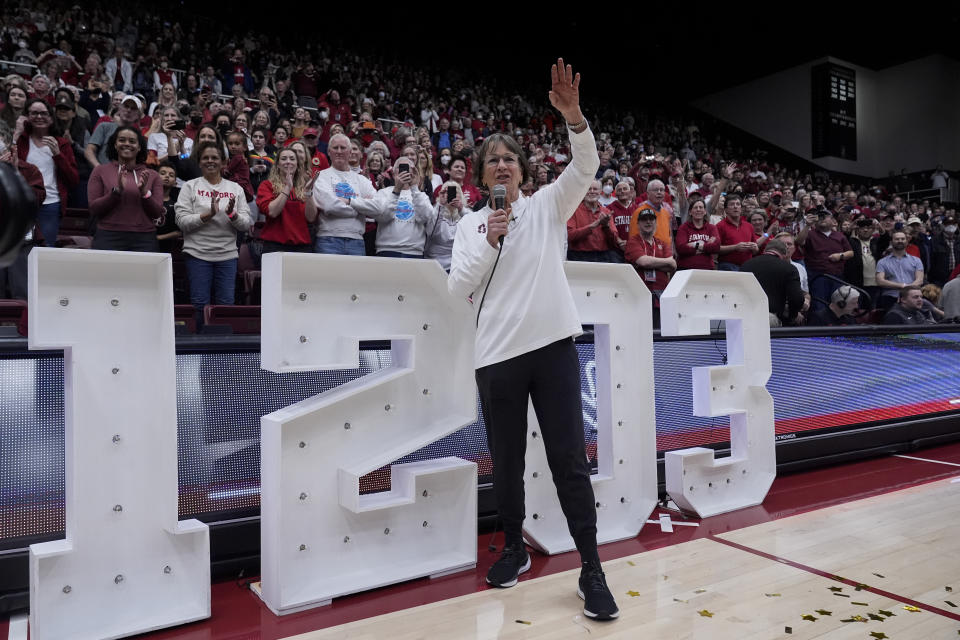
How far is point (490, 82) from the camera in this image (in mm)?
17391

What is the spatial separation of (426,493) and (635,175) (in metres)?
7.26

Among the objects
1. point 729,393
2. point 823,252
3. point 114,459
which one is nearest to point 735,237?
point 823,252

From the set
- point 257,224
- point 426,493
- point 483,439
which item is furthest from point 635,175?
point 426,493

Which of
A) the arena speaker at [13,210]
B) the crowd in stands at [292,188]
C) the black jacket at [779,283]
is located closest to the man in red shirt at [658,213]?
the crowd in stands at [292,188]

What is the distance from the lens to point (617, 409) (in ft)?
10.6

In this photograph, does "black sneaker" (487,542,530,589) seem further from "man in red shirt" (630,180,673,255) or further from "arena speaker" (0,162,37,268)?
"man in red shirt" (630,180,673,255)

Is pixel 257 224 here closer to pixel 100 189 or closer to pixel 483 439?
pixel 100 189

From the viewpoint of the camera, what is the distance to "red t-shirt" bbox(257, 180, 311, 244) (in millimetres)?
4621

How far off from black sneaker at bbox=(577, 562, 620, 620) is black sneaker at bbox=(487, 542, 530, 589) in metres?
0.27

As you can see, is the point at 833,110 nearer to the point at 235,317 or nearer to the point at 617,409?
the point at 617,409

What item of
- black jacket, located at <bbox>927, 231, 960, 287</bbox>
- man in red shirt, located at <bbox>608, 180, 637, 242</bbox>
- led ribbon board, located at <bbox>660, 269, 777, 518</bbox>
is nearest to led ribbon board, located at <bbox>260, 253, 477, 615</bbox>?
led ribbon board, located at <bbox>660, 269, 777, 518</bbox>

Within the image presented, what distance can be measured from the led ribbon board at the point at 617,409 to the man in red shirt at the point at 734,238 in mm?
3153

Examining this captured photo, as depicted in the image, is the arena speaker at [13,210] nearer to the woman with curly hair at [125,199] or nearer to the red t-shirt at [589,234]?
the woman with curly hair at [125,199]

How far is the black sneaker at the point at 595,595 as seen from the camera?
2.32 meters
